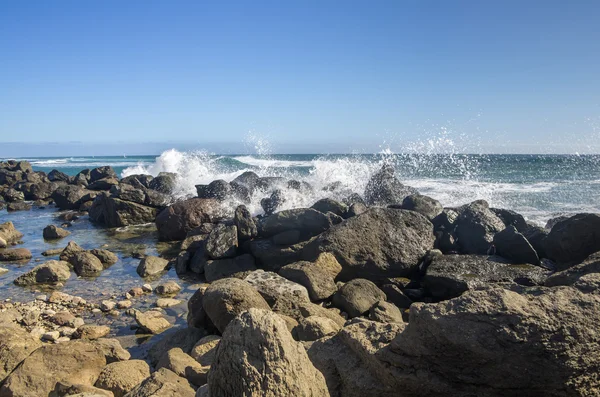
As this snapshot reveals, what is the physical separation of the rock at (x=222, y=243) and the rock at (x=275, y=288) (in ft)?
8.89

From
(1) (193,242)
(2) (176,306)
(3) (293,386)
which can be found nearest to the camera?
(3) (293,386)

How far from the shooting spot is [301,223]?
965 centimetres

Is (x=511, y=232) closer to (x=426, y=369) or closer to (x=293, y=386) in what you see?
(x=426, y=369)

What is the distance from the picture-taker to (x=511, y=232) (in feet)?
26.7

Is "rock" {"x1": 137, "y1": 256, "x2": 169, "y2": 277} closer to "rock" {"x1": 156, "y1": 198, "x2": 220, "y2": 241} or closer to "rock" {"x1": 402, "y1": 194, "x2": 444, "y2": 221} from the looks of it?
"rock" {"x1": 156, "y1": 198, "x2": 220, "y2": 241}

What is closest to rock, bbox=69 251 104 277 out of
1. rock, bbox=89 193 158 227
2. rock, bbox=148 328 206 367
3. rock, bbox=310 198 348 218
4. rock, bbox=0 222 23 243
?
rock, bbox=0 222 23 243

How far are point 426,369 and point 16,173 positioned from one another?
31.9 meters

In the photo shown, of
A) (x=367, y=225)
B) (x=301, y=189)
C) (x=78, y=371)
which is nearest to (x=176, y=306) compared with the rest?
(x=78, y=371)

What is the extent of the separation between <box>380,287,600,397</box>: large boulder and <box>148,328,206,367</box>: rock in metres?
2.94

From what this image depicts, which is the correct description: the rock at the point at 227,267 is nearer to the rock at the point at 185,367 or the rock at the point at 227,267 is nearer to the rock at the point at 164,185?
the rock at the point at 185,367

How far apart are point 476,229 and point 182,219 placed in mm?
7655

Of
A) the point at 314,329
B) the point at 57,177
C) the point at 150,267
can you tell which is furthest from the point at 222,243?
the point at 57,177

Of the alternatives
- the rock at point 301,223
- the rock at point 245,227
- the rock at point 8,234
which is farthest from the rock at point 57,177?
the rock at point 301,223

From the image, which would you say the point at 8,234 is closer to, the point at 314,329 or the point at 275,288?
the point at 275,288
